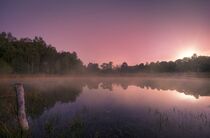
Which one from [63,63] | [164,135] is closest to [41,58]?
[63,63]

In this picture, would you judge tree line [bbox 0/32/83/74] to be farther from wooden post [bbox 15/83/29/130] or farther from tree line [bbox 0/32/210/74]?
wooden post [bbox 15/83/29/130]

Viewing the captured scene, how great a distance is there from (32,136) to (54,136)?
1077mm

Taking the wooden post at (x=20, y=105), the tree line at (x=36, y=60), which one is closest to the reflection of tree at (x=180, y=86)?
the wooden post at (x=20, y=105)

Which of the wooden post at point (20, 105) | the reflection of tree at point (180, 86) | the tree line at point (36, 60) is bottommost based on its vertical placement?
the reflection of tree at point (180, 86)

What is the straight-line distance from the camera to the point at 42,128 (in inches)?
422

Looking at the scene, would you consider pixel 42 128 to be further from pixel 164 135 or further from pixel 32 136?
pixel 164 135

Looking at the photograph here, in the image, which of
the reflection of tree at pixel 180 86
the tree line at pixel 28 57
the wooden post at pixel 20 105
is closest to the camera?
the wooden post at pixel 20 105

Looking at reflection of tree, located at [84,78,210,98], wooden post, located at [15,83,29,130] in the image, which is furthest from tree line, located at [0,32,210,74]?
wooden post, located at [15,83,29,130]

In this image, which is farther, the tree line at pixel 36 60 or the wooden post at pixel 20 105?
the tree line at pixel 36 60

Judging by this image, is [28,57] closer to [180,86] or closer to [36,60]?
[36,60]

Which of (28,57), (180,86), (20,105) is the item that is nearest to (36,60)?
(28,57)

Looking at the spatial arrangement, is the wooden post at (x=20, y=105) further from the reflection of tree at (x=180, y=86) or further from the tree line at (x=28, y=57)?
the tree line at (x=28, y=57)

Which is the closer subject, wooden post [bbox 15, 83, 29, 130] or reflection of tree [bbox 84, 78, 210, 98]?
wooden post [bbox 15, 83, 29, 130]

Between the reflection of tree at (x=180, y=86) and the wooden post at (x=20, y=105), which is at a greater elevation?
the wooden post at (x=20, y=105)
